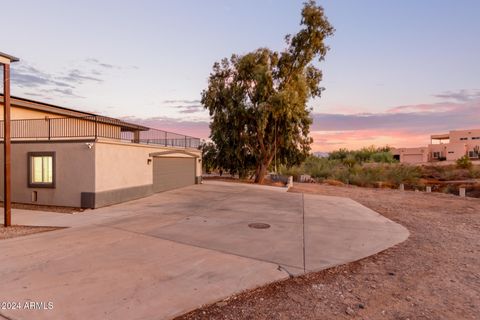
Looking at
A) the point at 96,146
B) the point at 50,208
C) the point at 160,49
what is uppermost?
the point at 160,49

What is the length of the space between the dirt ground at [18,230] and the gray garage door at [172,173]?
25.3 ft

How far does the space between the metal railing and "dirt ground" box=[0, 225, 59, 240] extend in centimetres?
438

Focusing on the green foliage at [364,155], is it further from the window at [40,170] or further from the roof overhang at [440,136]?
the window at [40,170]

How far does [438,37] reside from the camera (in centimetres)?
1630

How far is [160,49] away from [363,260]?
16312 millimetres

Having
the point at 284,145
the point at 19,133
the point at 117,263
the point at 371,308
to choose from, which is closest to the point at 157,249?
the point at 117,263

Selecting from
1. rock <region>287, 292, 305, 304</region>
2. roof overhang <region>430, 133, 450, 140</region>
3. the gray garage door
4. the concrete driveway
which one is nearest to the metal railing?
the gray garage door

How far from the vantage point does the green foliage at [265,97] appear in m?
22.6

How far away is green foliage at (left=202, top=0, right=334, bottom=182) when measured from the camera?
22.6 meters

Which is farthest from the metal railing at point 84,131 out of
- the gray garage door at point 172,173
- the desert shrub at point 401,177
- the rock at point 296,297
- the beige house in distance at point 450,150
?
the beige house in distance at point 450,150

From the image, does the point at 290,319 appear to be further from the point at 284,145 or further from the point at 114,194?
the point at 284,145

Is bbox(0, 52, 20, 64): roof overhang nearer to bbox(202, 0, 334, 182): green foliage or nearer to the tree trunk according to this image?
bbox(202, 0, 334, 182): green foliage

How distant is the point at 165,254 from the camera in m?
6.19

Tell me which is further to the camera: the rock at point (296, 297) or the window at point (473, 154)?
the window at point (473, 154)
